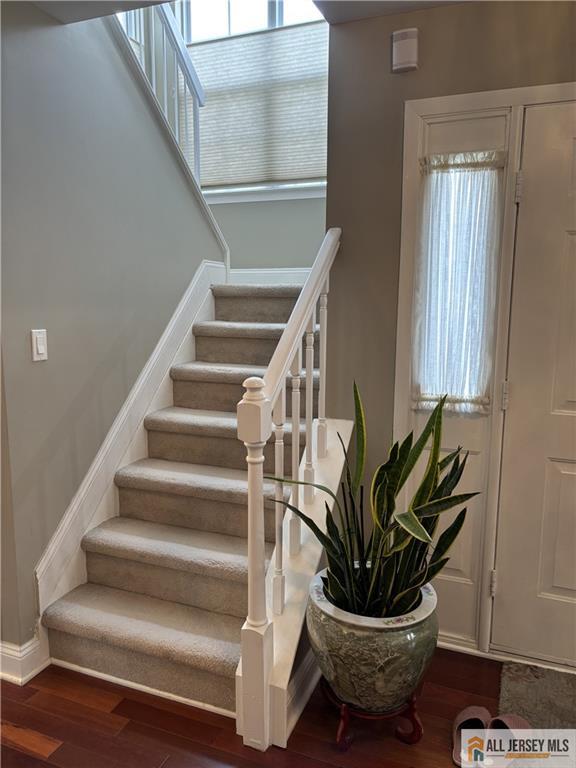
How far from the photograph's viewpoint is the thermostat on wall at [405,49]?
1999 mm

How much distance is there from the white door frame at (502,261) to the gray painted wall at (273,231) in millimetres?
1777

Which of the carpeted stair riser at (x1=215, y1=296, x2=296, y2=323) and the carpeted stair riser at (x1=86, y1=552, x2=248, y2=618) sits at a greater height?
the carpeted stair riser at (x1=215, y1=296, x2=296, y2=323)

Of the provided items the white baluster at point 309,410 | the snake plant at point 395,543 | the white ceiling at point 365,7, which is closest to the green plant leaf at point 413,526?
the snake plant at point 395,543

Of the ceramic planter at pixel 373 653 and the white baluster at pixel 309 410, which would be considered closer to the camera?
the ceramic planter at pixel 373 653

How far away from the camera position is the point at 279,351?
69.1 inches

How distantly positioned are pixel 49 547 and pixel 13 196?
1.30 meters

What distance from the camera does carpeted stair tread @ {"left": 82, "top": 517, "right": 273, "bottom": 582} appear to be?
2020mm

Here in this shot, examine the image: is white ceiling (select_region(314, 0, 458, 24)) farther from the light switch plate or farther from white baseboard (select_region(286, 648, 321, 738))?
white baseboard (select_region(286, 648, 321, 738))

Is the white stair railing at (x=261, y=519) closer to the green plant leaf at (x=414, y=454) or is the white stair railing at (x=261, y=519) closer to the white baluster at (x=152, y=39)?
the green plant leaf at (x=414, y=454)

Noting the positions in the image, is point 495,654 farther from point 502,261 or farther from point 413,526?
point 502,261

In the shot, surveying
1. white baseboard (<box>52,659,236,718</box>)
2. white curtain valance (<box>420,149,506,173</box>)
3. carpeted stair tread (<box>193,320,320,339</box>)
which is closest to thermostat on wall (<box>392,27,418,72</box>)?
white curtain valance (<box>420,149,506,173</box>)

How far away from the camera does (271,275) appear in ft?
13.0

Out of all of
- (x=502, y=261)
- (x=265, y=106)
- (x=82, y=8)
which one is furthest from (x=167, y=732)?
(x=265, y=106)
